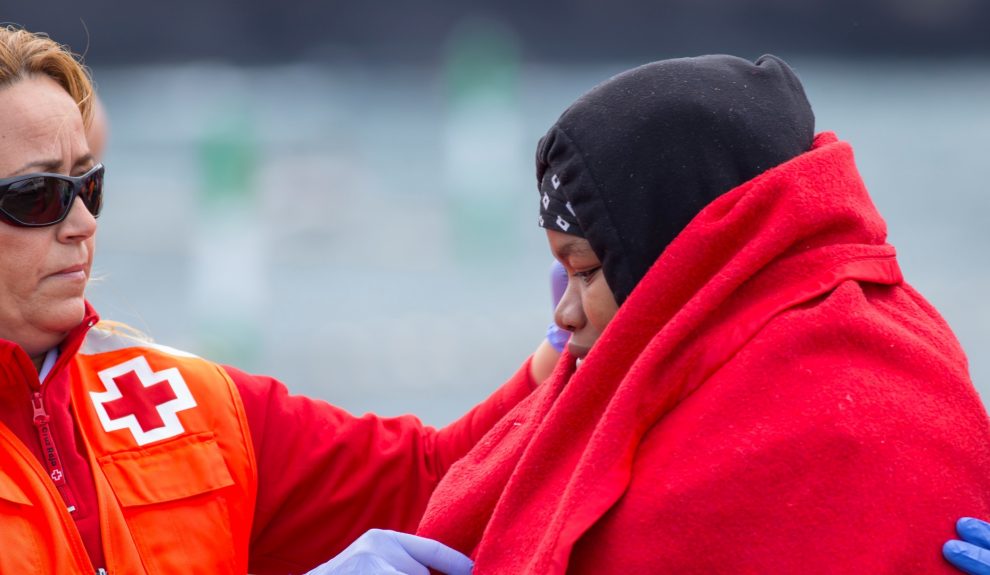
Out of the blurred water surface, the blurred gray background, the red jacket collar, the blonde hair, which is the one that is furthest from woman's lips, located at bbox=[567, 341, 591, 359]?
the blurred gray background

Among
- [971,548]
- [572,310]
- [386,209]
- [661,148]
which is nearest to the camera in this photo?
[971,548]

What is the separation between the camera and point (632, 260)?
1.41 meters

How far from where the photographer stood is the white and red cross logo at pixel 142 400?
1.83 m

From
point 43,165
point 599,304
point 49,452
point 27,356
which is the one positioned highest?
point 43,165

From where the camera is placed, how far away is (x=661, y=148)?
54.9 inches

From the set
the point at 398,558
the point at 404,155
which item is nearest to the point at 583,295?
the point at 398,558

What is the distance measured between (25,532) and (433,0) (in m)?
6.73

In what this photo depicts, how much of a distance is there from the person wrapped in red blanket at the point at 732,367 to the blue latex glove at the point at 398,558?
0.04 m

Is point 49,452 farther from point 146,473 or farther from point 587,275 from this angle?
point 587,275

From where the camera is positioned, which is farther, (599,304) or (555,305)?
(555,305)

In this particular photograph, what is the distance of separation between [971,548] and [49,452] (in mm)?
1210

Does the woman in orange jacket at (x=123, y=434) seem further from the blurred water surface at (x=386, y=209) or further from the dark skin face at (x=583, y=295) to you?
the blurred water surface at (x=386, y=209)

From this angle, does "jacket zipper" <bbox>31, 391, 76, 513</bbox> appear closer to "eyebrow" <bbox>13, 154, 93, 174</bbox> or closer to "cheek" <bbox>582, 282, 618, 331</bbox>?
"eyebrow" <bbox>13, 154, 93, 174</bbox>

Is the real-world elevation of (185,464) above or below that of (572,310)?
below
